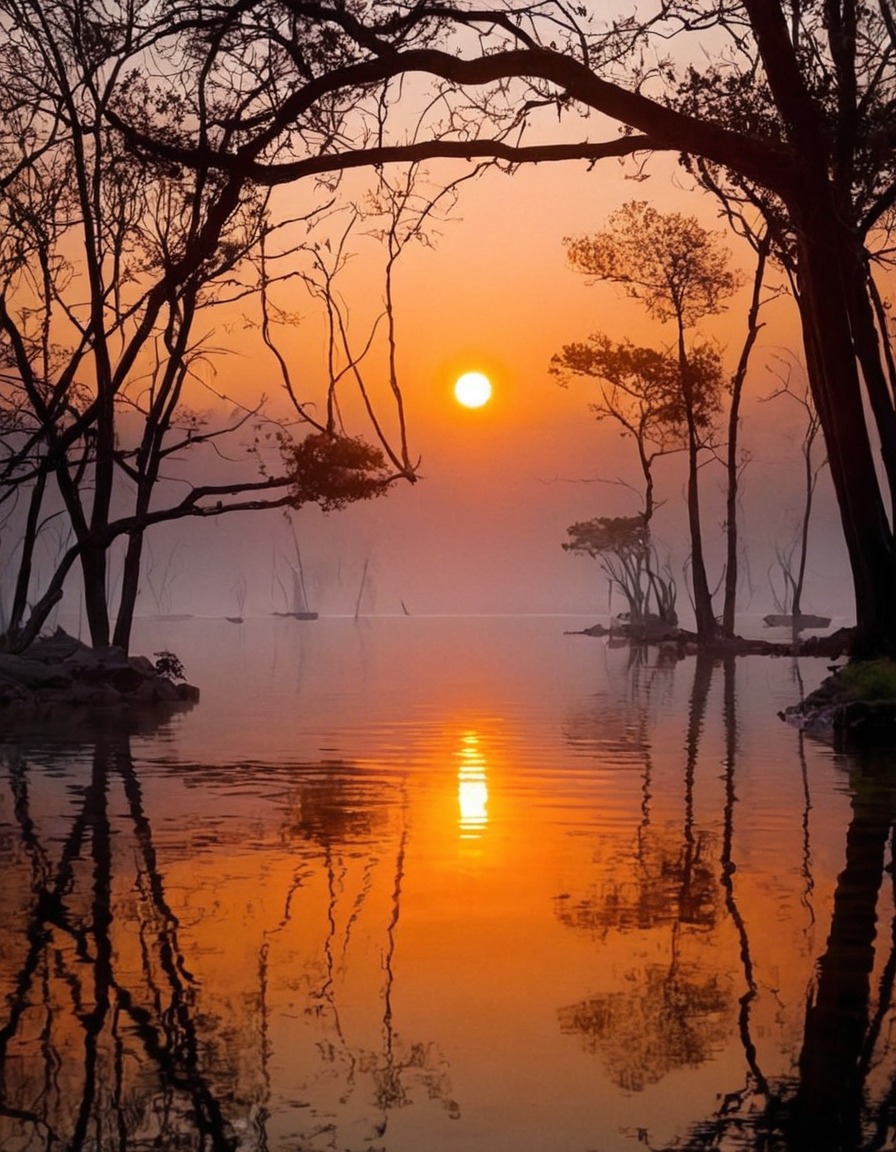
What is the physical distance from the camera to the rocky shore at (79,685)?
24.2m

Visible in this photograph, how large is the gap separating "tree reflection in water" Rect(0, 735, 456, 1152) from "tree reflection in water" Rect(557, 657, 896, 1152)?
2.33 feet

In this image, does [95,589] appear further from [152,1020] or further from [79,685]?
[152,1020]

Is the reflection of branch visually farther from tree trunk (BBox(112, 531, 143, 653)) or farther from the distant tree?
the distant tree

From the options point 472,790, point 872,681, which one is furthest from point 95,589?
point 472,790

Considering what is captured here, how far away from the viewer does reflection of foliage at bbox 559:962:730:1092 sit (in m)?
4.62

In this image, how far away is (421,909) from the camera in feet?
23.9

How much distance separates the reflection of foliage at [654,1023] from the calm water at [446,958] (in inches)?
0.6

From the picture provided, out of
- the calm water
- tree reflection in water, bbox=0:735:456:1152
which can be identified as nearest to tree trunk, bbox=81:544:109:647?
the calm water

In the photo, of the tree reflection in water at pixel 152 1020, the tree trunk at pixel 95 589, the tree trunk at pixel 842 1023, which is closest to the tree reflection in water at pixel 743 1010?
the tree trunk at pixel 842 1023

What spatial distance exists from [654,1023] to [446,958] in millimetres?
1265

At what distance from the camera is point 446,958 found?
616 cm

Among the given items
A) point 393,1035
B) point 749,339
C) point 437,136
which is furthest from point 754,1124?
point 749,339

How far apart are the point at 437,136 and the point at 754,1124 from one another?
13.3 metres

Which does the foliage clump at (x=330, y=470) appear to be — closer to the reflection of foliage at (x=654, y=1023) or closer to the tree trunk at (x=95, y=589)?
the tree trunk at (x=95, y=589)
